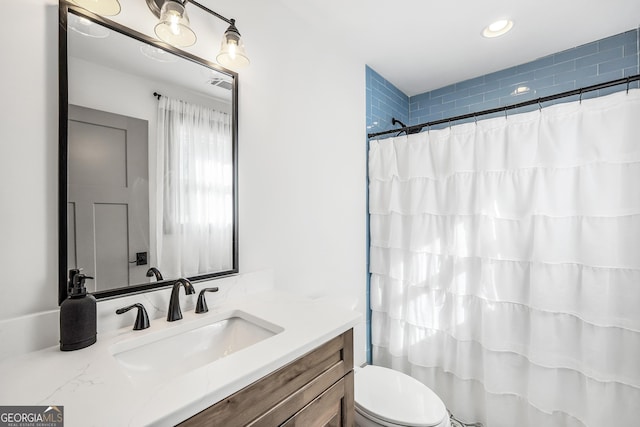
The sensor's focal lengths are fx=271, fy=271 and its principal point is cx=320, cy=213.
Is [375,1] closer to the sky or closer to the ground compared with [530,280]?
closer to the sky

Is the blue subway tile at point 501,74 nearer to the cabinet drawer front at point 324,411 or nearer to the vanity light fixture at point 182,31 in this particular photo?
the vanity light fixture at point 182,31

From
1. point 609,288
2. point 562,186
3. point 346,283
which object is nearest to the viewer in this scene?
point 609,288

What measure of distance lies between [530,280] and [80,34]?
2.24 m

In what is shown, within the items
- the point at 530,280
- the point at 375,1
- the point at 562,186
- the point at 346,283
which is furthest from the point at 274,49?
the point at 530,280

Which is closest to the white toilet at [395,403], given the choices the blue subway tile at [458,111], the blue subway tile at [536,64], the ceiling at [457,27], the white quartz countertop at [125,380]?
the white quartz countertop at [125,380]

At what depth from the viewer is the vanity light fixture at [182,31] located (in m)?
0.91

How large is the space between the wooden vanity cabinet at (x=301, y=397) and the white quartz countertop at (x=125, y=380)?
30 millimetres

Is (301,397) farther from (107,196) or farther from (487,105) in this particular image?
(487,105)

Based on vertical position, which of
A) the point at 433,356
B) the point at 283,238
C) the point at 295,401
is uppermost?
the point at 283,238

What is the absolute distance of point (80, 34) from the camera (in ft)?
2.82

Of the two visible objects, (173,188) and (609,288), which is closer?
(173,188)

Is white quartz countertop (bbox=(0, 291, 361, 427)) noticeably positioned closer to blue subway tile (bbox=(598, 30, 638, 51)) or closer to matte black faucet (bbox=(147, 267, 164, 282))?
matte black faucet (bbox=(147, 267, 164, 282))

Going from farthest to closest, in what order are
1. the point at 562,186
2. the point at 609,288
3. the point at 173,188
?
the point at 562,186 < the point at 609,288 < the point at 173,188

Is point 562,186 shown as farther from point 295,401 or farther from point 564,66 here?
point 295,401
